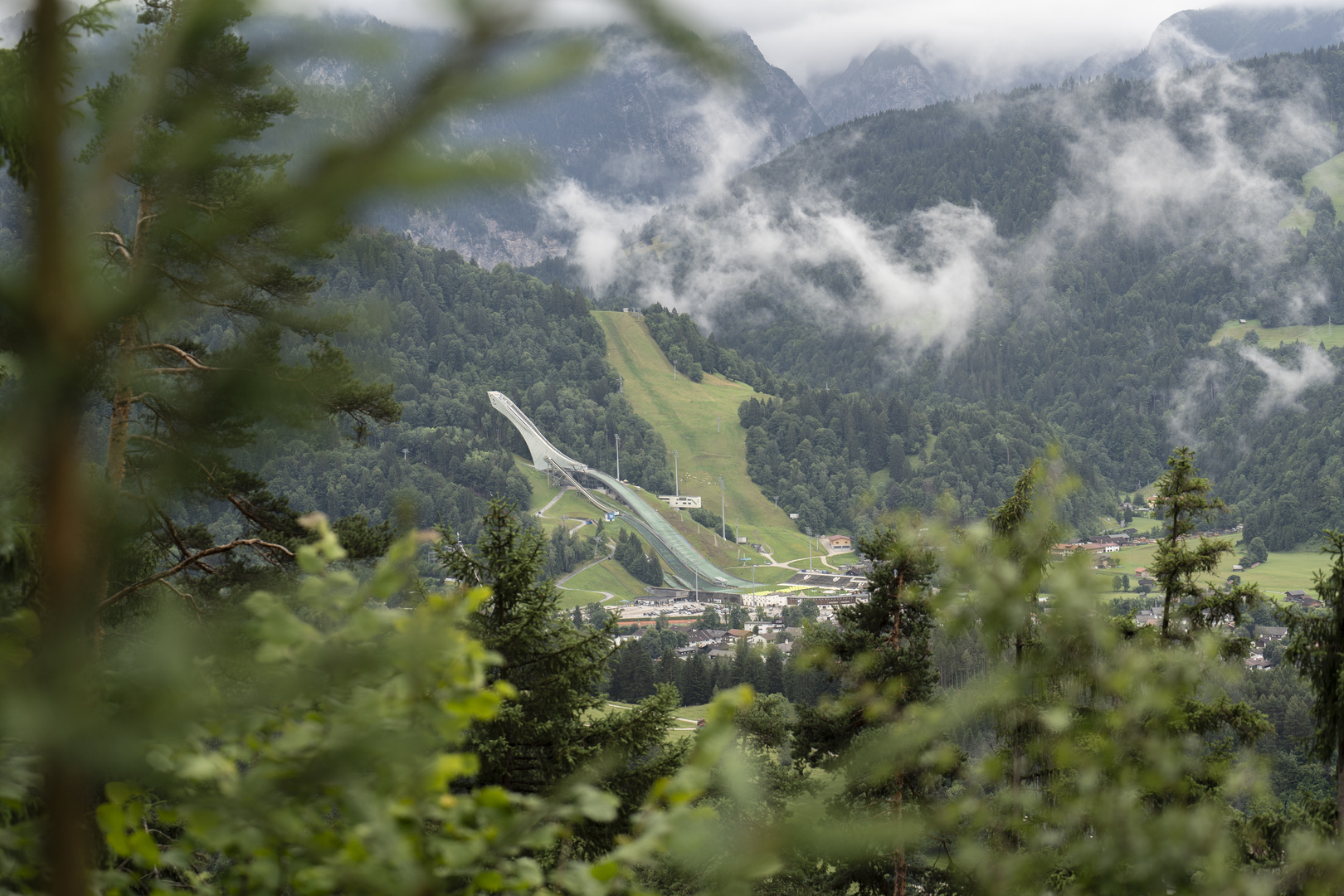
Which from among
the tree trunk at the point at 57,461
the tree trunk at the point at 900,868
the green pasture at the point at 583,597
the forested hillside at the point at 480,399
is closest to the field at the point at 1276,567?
the green pasture at the point at 583,597

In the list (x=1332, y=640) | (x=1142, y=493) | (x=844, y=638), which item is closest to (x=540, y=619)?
(x=844, y=638)

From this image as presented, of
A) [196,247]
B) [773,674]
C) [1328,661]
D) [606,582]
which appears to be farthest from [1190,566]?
[606,582]

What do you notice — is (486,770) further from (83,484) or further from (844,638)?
(83,484)

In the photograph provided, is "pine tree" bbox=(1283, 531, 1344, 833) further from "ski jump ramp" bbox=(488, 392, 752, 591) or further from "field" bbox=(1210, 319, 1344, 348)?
"field" bbox=(1210, 319, 1344, 348)

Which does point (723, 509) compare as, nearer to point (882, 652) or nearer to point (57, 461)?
point (882, 652)

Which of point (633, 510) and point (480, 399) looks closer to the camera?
point (633, 510)
